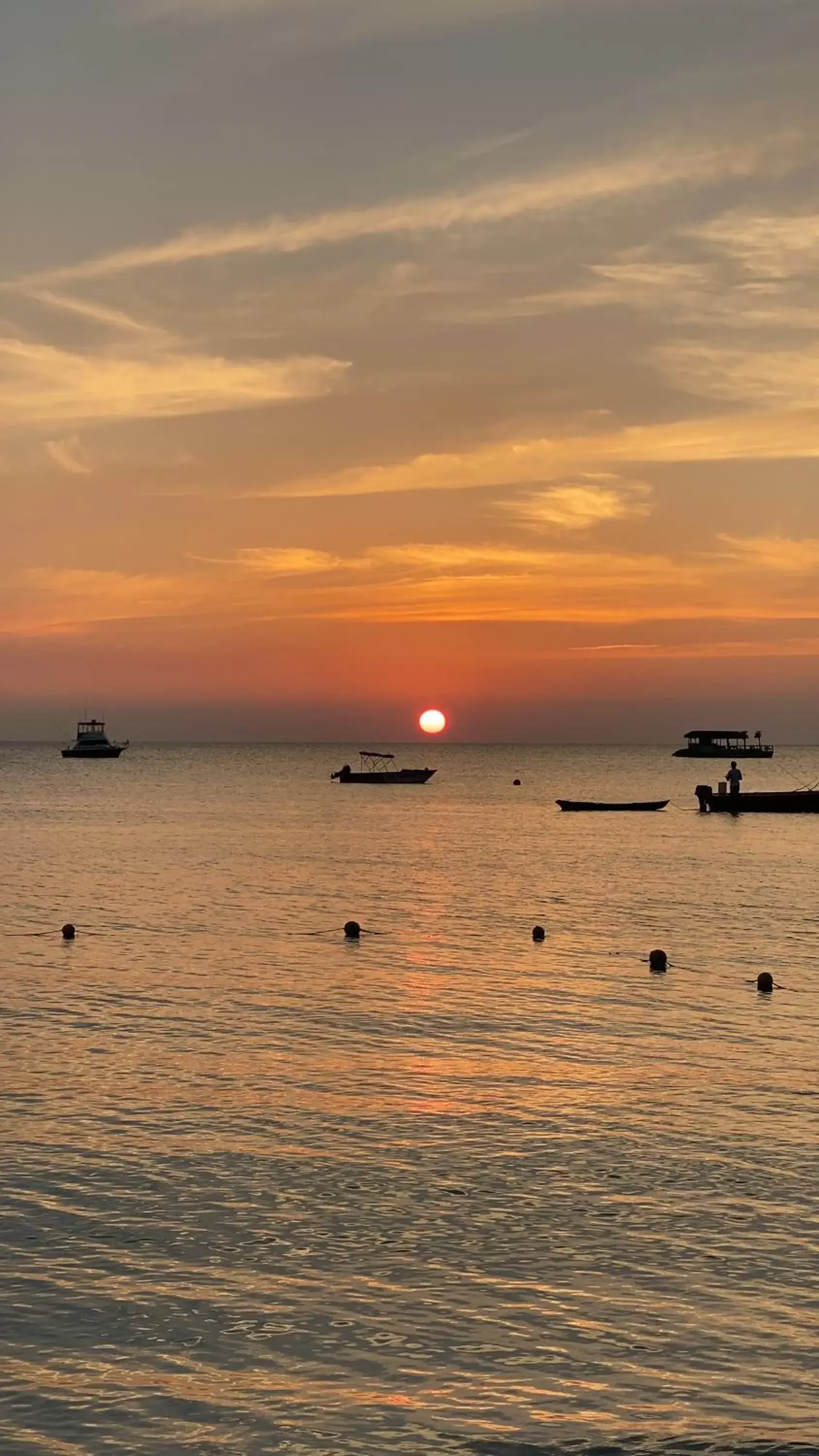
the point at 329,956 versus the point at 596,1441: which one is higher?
the point at 329,956

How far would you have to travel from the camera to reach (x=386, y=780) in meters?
190

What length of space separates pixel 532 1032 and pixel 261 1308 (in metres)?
14.9

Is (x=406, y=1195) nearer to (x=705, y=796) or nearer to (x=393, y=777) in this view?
(x=705, y=796)

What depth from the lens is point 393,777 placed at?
618ft

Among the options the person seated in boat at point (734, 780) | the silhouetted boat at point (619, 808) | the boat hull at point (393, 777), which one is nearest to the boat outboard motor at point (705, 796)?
the person seated in boat at point (734, 780)

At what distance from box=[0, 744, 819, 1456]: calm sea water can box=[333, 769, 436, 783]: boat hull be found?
5587 inches

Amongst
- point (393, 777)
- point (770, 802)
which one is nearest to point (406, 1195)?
point (770, 802)

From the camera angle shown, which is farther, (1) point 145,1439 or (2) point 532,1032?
(2) point 532,1032

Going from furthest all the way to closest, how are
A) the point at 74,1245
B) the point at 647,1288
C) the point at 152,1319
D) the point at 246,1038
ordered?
the point at 246,1038 < the point at 74,1245 < the point at 647,1288 < the point at 152,1319

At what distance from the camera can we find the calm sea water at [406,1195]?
11797 mm

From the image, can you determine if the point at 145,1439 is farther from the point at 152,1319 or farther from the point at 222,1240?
the point at 222,1240

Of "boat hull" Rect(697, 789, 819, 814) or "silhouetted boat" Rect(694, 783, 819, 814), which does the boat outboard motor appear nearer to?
"silhouetted boat" Rect(694, 783, 819, 814)

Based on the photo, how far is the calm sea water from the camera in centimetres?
1180

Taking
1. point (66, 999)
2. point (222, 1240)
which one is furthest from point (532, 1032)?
point (222, 1240)
